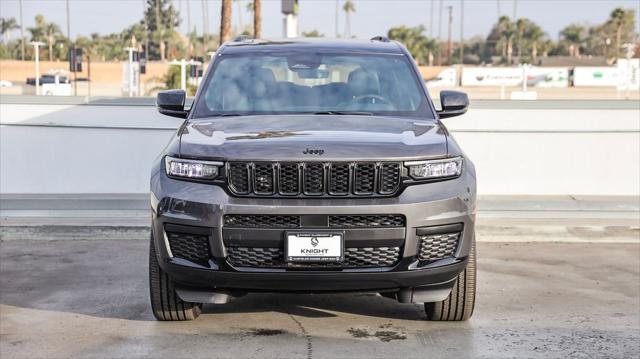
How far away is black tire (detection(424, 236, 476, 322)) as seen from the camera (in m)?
5.70

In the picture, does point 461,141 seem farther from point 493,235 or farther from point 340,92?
point 340,92

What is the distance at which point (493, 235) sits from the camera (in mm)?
9273

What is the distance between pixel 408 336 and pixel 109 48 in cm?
9222

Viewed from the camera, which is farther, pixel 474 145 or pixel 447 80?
pixel 447 80

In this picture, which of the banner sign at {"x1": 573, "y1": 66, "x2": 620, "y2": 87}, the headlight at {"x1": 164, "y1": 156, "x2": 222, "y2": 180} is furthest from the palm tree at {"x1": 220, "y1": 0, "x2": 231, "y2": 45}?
the banner sign at {"x1": 573, "y1": 66, "x2": 620, "y2": 87}

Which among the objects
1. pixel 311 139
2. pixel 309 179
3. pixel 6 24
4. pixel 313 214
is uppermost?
pixel 6 24

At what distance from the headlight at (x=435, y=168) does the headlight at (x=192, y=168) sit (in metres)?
1.04

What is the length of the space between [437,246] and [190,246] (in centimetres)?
133

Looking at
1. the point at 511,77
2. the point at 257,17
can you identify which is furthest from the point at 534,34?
the point at 257,17

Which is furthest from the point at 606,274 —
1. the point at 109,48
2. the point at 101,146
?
A: the point at 109,48

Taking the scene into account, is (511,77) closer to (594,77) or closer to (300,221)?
(594,77)

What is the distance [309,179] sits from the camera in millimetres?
5109

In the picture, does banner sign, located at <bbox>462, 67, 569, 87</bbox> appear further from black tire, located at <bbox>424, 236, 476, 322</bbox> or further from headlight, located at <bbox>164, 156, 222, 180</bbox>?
headlight, located at <bbox>164, 156, 222, 180</bbox>

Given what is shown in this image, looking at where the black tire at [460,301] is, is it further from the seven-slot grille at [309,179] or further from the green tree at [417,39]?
the green tree at [417,39]
